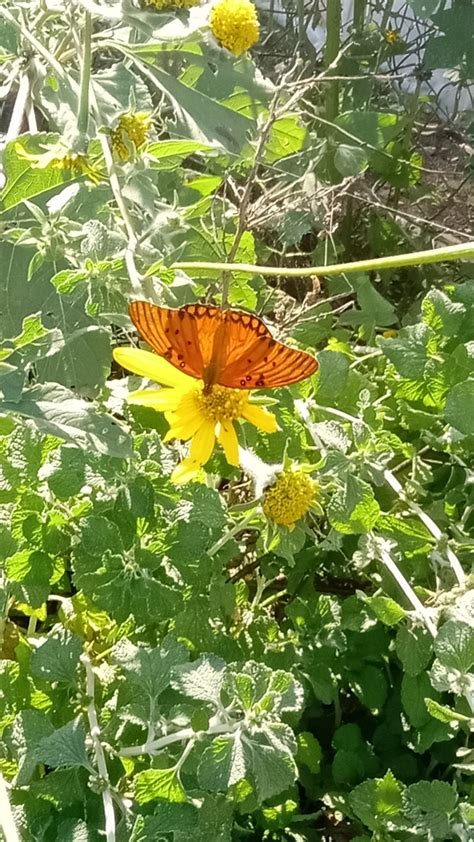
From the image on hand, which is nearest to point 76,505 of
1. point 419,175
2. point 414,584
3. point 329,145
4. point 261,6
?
point 414,584

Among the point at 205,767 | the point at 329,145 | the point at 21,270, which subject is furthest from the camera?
the point at 329,145

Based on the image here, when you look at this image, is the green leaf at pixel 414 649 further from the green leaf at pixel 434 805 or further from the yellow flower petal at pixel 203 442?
the yellow flower petal at pixel 203 442

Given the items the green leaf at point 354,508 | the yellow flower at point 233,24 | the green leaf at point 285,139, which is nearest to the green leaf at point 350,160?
the green leaf at point 285,139

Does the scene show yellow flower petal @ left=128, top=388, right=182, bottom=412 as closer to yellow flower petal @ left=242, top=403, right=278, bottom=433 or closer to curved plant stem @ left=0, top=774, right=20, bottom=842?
yellow flower petal @ left=242, top=403, right=278, bottom=433

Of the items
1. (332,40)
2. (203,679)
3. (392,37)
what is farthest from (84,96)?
(392,37)

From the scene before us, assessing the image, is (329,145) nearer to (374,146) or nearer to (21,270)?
(374,146)

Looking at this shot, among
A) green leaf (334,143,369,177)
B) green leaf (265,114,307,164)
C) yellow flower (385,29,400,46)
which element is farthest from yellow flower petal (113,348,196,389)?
yellow flower (385,29,400,46)

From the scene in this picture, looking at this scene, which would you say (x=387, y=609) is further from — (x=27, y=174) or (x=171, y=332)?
(x=27, y=174)
